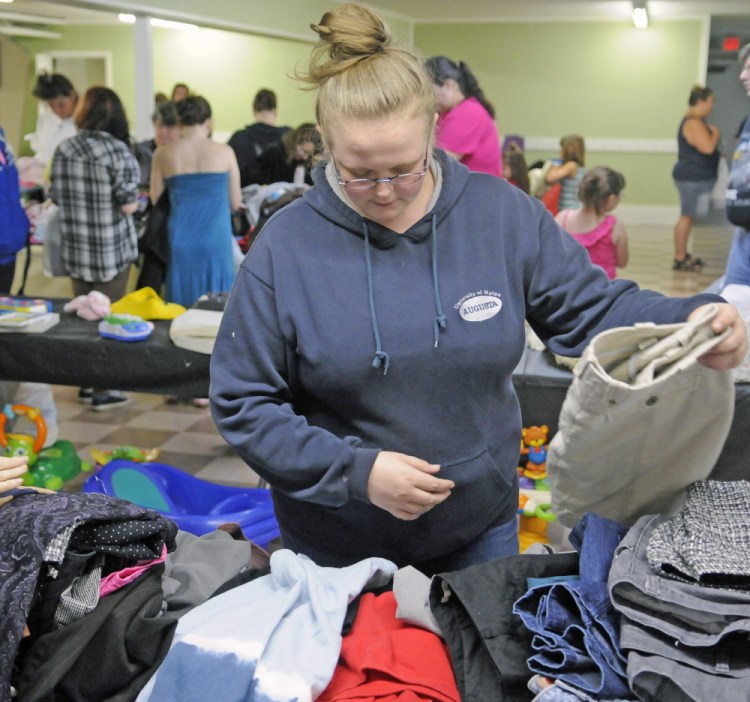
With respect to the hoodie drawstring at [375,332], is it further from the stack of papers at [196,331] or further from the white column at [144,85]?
the white column at [144,85]

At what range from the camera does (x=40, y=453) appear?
3.68m

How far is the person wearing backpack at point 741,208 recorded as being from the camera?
2965 millimetres

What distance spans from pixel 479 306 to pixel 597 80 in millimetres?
13158

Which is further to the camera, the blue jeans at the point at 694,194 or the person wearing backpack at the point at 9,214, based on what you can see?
the blue jeans at the point at 694,194

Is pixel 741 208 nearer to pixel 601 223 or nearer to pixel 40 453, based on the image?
pixel 601 223

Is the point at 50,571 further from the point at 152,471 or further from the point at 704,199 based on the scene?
the point at 704,199

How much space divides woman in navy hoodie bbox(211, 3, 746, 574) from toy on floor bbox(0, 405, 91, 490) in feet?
7.54

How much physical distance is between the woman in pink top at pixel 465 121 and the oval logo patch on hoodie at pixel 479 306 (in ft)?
9.26

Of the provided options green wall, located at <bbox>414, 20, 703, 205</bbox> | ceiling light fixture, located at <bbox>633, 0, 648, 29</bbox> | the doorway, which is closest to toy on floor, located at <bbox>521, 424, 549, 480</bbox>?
ceiling light fixture, located at <bbox>633, 0, 648, 29</bbox>

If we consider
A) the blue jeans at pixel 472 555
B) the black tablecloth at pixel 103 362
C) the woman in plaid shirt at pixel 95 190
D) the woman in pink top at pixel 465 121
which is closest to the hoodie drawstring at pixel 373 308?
the blue jeans at pixel 472 555

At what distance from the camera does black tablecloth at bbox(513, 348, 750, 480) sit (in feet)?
8.93

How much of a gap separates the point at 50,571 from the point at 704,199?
8509mm

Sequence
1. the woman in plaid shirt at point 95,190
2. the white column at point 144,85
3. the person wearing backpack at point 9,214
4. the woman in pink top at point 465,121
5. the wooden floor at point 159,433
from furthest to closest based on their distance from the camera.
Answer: the white column at point 144,85 < the woman in plaid shirt at point 95,190 < the woman in pink top at point 465,121 < the wooden floor at point 159,433 < the person wearing backpack at point 9,214

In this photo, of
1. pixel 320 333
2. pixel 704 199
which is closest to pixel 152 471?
pixel 320 333
